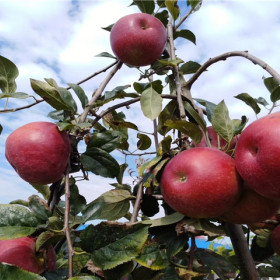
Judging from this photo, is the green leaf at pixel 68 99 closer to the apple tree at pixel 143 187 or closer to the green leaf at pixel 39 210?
the apple tree at pixel 143 187

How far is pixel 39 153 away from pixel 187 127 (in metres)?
0.30

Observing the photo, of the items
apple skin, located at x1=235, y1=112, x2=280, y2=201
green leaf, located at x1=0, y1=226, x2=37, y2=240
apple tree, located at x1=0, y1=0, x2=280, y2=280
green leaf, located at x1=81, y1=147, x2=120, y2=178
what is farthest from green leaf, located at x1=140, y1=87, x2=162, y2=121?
green leaf, located at x1=0, y1=226, x2=37, y2=240

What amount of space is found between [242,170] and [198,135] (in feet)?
0.47

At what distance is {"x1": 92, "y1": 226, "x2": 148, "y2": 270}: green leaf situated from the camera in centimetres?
54

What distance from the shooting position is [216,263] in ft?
2.38

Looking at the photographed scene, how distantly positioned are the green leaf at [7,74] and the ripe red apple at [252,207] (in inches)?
24.6

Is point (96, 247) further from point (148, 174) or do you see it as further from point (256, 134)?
point (256, 134)

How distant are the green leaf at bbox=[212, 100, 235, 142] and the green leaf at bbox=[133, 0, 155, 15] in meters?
0.50

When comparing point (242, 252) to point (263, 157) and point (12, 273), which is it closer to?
point (263, 157)

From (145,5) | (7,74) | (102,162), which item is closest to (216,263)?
(102,162)

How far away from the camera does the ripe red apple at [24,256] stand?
691mm

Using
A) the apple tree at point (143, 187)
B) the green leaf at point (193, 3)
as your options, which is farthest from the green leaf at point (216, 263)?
the green leaf at point (193, 3)

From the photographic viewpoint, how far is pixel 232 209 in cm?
67

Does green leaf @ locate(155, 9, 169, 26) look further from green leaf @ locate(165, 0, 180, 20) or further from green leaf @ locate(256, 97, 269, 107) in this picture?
green leaf @ locate(256, 97, 269, 107)
